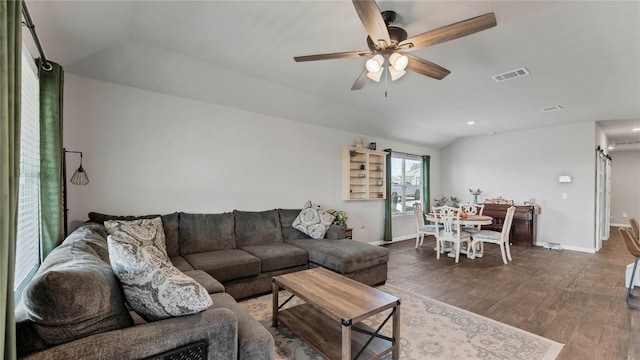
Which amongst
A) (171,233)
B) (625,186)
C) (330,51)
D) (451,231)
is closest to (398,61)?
(330,51)

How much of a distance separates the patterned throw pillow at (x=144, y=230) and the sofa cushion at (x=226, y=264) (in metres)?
0.34

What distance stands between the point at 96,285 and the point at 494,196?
7965mm

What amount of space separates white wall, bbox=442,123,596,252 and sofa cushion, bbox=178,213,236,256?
6.41m

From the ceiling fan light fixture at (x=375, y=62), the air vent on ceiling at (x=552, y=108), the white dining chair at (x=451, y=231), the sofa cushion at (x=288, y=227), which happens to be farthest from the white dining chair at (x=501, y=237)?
the ceiling fan light fixture at (x=375, y=62)

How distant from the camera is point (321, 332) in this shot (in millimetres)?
2244

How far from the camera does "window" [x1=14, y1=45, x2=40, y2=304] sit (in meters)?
1.91

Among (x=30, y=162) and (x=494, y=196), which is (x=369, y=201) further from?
(x=30, y=162)

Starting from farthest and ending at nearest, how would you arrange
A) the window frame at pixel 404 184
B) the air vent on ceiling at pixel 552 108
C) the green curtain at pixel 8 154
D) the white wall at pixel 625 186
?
the white wall at pixel 625 186
the window frame at pixel 404 184
the air vent on ceiling at pixel 552 108
the green curtain at pixel 8 154

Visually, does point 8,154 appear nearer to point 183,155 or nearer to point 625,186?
point 183,155

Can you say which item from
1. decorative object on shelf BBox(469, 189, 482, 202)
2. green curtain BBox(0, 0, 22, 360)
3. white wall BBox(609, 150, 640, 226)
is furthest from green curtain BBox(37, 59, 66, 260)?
white wall BBox(609, 150, 640, 226)

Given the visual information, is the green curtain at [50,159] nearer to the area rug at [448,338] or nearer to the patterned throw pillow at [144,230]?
Result: the patterned throw pillow at [144,230]

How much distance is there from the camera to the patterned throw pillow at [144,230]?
9.05 ft

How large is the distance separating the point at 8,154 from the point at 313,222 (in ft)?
12.0

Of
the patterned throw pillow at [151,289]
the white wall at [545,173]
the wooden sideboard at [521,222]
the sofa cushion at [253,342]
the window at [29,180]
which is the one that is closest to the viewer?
the patterned throw pillow at [151,289]
